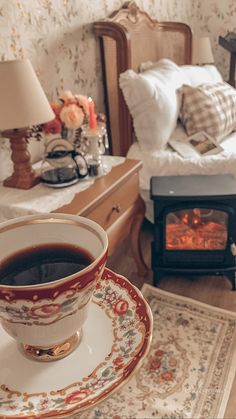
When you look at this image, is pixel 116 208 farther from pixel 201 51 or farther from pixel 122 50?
pixel 201 51

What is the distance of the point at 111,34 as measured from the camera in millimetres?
2020

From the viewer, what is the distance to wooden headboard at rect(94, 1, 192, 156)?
2.03 metres

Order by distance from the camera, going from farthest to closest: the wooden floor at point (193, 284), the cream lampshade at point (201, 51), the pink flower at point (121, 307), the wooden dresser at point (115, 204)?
the cream lampshade at point (201, 51)
the wooden floor at point (193, 284)
the wooden dresser at point (115, 204)
the pink flower at point (121, 307)

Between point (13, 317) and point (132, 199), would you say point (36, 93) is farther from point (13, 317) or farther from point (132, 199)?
point (13, 317)

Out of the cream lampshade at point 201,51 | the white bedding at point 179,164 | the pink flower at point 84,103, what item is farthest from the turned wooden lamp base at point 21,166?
the cream lampshade at point 201,51

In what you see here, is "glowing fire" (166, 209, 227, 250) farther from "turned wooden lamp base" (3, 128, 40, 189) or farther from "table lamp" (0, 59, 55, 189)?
"table lamp" (0, 59, 55, 189)

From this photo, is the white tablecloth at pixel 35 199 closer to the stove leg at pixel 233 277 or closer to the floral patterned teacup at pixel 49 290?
the floral patterned teacup at pixel 49 290

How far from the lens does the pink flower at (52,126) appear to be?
4.81 ft

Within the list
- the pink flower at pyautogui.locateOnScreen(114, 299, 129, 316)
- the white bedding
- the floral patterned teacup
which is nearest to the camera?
the floral patterned teacup

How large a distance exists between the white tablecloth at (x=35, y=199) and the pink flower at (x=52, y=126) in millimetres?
227

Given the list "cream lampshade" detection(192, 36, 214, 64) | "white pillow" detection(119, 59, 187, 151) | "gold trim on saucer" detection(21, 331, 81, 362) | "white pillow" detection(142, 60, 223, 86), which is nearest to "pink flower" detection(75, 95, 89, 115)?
"white pillow" detection(119, 59, 187, 151)

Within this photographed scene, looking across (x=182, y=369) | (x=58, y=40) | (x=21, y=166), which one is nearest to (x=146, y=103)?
(x=58, y=40)

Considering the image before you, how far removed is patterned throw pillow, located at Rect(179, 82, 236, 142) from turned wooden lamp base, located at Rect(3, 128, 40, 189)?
46.5 inches

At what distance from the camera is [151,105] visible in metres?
2.04
